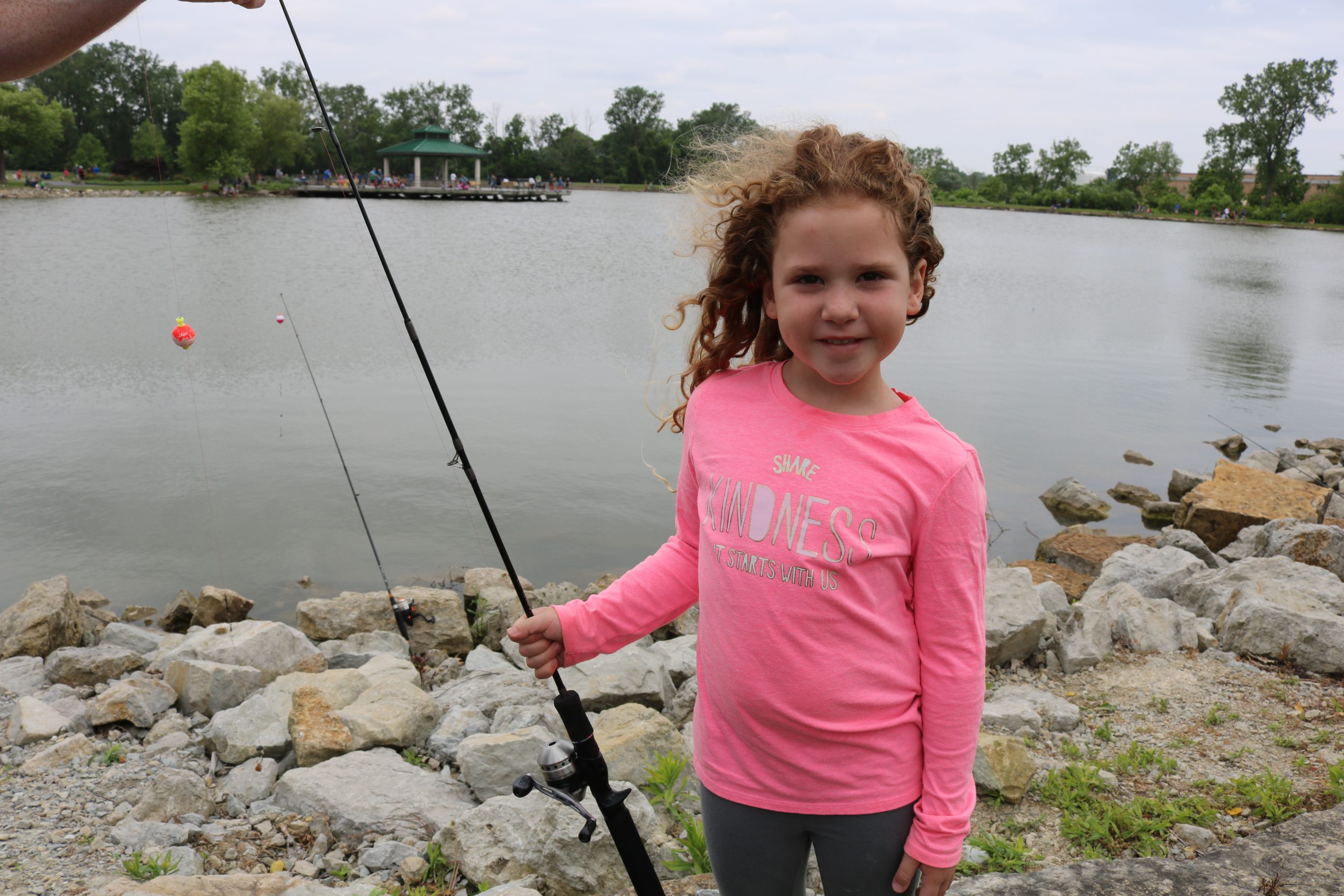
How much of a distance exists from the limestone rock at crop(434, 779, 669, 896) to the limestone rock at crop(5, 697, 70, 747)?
1.93 m

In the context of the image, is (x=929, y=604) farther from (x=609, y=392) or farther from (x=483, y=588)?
(x=609, y=392)

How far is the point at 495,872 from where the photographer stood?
2.48 m

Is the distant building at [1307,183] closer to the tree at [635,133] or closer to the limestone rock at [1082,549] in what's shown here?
the tree at [635,133]

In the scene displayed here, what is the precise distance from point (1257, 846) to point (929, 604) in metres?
1.47

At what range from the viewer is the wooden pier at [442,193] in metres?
48.3

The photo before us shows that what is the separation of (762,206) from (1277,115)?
8752 centimetres

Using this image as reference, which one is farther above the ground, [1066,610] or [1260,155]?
[1260,155]

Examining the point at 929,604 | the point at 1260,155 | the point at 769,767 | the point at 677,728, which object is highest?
the point at 1260,155

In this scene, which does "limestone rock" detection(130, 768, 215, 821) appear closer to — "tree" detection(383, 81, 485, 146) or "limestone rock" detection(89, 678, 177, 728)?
"limestone rock" detection(89, 678, 177, 728)

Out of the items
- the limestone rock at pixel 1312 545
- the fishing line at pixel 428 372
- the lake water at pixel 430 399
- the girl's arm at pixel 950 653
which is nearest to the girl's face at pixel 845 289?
the girl's arm at pixel 950 653

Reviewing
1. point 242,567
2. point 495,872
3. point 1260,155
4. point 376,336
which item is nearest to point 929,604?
point 495,872

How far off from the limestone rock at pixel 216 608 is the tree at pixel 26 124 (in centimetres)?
4642

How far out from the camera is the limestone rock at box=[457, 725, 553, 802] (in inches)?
122

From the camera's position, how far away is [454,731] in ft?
11.7
